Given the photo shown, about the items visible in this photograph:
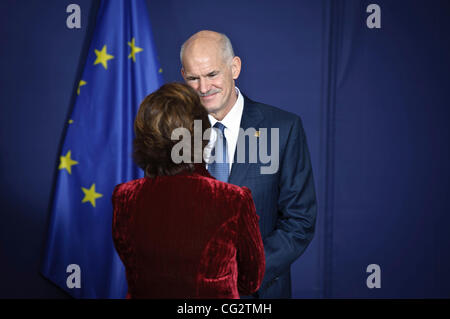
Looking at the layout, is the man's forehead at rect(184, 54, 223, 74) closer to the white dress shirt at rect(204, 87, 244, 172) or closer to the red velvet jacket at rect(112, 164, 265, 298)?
the white dress shirt at rect(204, 87, 244, 172)

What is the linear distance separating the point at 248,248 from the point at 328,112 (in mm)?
1701

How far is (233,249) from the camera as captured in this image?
116 centimetres

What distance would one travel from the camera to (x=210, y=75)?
5.79 feet

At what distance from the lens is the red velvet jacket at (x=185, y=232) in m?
1.11

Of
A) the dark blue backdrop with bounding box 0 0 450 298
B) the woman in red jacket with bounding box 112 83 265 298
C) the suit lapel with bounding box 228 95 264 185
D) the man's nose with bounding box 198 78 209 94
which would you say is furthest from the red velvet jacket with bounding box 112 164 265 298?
the dark blue backdrop with bounding box 0 0 450 298

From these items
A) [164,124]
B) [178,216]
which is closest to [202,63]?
[164,124]

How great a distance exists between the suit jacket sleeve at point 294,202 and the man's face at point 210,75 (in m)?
0.36

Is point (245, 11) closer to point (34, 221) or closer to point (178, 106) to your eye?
point (178, 106)

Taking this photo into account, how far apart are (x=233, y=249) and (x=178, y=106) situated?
46 centimetres

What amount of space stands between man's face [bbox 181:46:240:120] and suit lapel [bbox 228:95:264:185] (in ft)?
0.35

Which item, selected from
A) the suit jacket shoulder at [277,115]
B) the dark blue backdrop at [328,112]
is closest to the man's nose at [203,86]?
the suit jacket shoulder at [277,115]

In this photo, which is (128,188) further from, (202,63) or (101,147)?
(101,147)

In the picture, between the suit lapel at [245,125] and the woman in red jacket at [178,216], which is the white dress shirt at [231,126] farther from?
the woman in red jacket at [178,216]

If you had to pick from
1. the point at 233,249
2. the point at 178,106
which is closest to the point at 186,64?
the point at 178,106
